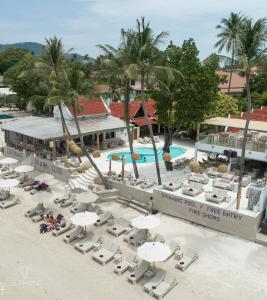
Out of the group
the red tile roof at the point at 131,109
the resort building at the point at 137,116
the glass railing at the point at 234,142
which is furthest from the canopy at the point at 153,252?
the red tile roof at the point at 131,109

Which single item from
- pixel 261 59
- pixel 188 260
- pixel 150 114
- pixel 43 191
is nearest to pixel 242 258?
pixel 188 260

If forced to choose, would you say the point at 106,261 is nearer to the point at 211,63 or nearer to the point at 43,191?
the point at 43,191

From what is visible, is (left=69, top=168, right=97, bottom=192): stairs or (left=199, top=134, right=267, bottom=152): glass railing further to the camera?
(left=199, top=134, right=267, bottom=152): glass railing

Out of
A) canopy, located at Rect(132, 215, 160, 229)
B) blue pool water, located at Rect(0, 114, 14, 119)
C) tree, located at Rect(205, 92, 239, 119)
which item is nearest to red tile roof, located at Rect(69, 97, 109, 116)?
tree, located at Rect(205, 92, 239, 119)

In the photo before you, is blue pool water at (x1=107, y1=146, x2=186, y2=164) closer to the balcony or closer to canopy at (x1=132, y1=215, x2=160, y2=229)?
the balcony

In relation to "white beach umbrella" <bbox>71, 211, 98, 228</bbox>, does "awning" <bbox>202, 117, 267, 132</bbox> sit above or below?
above
